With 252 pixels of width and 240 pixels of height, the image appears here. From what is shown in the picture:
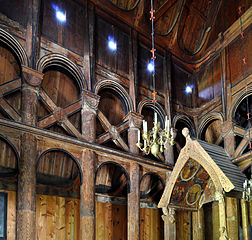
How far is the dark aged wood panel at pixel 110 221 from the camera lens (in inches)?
489

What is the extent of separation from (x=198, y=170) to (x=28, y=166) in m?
5.23

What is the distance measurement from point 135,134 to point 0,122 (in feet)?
16.8

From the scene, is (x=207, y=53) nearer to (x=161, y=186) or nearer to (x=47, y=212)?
(x=161, y=186)

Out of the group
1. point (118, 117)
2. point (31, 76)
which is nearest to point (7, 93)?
point (31, 76)

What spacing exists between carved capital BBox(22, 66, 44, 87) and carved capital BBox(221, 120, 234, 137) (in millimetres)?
7485

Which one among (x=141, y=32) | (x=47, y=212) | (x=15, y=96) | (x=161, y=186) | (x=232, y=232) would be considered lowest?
(x=232, y=232)

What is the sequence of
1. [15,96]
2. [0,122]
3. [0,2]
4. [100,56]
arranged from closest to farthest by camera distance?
[0,122] → [0,2] → [15,96] → [100,56]

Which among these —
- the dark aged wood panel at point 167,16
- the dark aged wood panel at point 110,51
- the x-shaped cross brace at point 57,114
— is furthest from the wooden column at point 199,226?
the dark aged wood panel at point 167,16

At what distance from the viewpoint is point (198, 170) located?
10539 mm

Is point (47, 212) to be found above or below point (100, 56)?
below

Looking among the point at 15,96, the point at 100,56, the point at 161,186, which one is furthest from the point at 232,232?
the point at 15,96

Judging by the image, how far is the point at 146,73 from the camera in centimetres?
1395

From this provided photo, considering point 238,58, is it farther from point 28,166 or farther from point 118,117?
point 28,166

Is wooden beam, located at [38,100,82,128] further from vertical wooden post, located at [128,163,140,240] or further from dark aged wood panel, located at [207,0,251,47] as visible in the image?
dark aged wood panel, located at [207,0,251,47]
